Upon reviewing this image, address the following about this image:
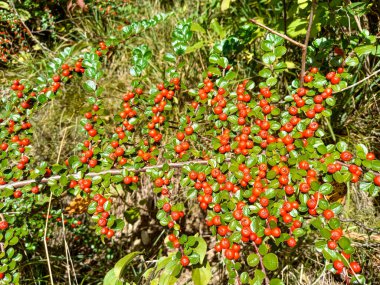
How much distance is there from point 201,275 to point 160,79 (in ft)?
7.97

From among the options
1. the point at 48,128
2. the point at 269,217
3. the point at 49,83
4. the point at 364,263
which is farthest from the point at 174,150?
the point at 48,128

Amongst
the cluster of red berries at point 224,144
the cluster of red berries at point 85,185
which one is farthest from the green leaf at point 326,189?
the cluster of red berries at point 85,185

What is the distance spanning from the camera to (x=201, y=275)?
1570mm

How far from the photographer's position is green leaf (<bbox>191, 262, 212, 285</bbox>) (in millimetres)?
1534

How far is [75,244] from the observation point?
2994mm

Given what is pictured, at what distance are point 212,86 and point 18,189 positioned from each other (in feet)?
4.15

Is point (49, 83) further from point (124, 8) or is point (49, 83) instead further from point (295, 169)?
point (124, 8)

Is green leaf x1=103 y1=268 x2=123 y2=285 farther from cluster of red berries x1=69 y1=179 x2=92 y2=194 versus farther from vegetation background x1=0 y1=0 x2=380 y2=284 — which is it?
cluster of red berries x1=69 y1=179 x2=92 y2=194

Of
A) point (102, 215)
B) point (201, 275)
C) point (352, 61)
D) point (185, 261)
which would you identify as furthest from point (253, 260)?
point (352, 61)

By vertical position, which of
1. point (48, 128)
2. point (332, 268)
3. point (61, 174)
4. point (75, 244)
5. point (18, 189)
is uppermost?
point (61, 174)

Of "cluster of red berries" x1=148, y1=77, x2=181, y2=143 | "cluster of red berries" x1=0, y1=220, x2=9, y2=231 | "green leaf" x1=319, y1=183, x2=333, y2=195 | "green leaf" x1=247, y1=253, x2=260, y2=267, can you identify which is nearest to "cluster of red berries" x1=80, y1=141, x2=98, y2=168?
"cluster of red berries" x1=148, y1=77, x2=181, y2=143

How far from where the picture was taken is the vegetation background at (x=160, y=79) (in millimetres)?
2258

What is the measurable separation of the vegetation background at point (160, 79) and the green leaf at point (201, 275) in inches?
26.6

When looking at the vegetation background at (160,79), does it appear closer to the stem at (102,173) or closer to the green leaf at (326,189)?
the stem at (102,173)
